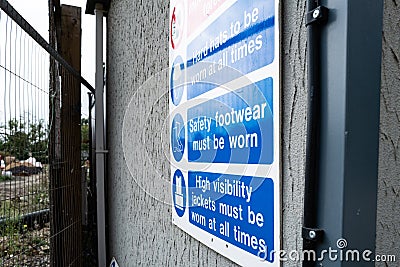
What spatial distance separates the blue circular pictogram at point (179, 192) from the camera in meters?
1.49

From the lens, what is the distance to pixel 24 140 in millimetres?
2051

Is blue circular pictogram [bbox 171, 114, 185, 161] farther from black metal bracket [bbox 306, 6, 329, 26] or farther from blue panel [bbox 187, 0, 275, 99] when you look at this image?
black metal bracket [bbox 306, 6, 329, 26]

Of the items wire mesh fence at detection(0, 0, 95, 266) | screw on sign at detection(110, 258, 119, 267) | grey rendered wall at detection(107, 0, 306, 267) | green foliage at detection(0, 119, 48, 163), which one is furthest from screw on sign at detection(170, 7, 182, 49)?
screw on sign at detection(110, 258, 119, 267)

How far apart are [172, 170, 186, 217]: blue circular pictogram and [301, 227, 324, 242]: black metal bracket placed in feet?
2.57

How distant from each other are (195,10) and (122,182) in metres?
2.02

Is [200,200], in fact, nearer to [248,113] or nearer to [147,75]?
[248,113]

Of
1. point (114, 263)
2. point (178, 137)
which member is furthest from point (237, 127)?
point (114, 263)

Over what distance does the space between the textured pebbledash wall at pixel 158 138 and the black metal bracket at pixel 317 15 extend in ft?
0.15

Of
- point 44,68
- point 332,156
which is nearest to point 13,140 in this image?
point 44,68

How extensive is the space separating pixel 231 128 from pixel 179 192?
0.58 m

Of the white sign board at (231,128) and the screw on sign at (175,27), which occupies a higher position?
the screw on sign at (175,27)

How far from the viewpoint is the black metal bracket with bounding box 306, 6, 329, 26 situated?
0.71 metres

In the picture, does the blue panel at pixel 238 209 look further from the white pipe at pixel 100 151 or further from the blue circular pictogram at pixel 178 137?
the white pipe at pixel 100 151

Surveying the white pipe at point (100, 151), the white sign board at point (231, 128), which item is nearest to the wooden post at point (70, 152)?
the white pipe at point (100, 151)
